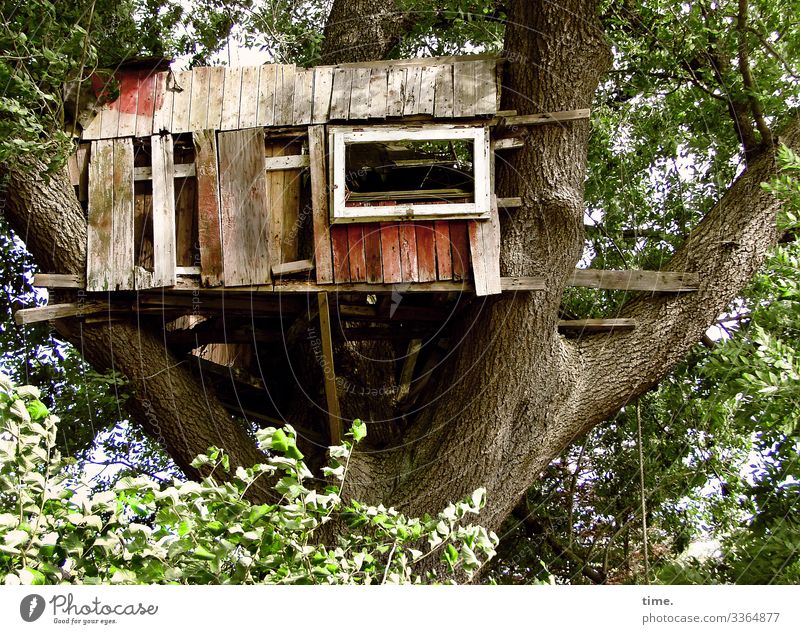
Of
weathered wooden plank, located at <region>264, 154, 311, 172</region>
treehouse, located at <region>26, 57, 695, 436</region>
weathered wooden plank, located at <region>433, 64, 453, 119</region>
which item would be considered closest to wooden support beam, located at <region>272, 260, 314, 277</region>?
treehouse, located at <region>26, 57, 695, 436</region>

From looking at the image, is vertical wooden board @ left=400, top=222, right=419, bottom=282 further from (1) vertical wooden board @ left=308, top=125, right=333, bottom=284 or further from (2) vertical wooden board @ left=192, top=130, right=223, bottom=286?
(2) vertical wooden board @ left=192, top=130, right=223, bottom=286

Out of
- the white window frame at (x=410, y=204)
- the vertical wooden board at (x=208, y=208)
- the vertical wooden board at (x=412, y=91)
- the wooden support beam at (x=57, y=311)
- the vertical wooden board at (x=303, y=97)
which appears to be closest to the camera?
the wooden support beam at (x=57, y=311)

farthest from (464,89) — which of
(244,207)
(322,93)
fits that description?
(244,207)

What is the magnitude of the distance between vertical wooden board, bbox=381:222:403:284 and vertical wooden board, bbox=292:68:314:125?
1259 millimetres

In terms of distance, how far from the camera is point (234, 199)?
26.9 feet

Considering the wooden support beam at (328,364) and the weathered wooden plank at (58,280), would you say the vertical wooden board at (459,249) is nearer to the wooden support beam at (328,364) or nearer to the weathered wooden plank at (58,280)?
the wooden support beam at (328,364)

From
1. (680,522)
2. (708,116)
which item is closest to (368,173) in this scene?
(708,116)

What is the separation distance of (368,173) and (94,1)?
291 cm

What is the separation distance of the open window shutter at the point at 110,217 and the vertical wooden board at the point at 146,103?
0.65 ft

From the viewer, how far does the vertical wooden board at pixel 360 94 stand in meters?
8.19

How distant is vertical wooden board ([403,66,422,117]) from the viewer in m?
8.17

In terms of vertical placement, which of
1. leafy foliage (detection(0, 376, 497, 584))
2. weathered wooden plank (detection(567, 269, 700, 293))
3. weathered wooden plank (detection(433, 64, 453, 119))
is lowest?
leafy foliage (detection(0, 376, 497, 584))

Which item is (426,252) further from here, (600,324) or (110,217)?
(110,217)

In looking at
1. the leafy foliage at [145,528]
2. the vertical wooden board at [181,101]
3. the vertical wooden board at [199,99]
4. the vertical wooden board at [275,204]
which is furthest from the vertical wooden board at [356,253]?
the leafy foliage at [145,528]
